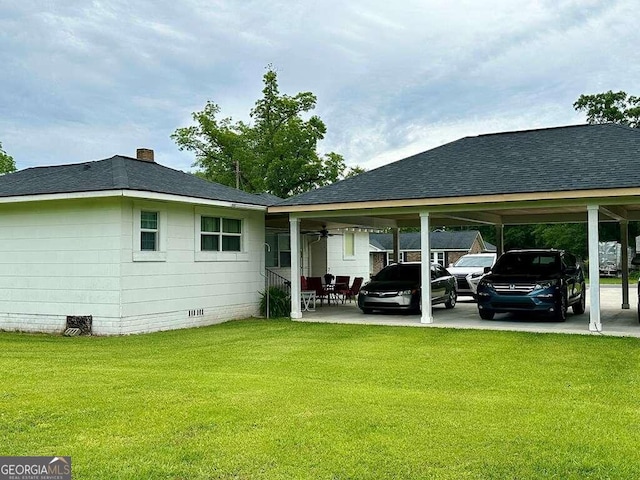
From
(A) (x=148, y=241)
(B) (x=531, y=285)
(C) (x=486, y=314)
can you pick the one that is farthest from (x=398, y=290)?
(A) (x=148, y=241)

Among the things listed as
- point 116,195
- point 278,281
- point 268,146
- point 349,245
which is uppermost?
point 268,146

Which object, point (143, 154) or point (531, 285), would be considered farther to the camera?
point (143, 154)

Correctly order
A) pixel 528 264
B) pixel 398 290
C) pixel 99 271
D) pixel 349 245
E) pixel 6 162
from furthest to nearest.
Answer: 1. pixel 6 162
2. pixel 349 245
3. pixel 398 290
4. pixel 528 264
5. pixel 99 271

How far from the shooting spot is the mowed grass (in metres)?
4.66

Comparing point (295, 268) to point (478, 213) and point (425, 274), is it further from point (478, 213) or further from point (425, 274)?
point (478, 213)

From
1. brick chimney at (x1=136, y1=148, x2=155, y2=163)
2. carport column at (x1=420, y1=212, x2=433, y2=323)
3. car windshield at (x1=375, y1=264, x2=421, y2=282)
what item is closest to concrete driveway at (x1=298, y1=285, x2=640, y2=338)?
carport column at (x1=420, y1=212, x2=433, y2=323)

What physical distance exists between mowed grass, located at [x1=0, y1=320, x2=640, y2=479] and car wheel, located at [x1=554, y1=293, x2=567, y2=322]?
291cm

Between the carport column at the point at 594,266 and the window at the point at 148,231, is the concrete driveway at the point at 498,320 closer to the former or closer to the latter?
the carport column at the point at 594,266

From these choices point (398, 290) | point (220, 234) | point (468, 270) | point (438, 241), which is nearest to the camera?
point (220, 234)

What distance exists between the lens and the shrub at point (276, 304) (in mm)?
16734

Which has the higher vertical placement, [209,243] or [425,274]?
[209,243]

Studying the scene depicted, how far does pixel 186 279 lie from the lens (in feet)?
47.3

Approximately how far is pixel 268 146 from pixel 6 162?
24.5 meters

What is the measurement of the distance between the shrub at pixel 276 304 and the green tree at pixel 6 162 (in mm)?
41065
